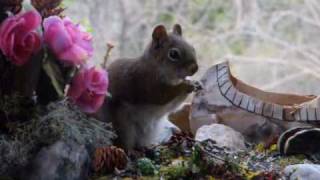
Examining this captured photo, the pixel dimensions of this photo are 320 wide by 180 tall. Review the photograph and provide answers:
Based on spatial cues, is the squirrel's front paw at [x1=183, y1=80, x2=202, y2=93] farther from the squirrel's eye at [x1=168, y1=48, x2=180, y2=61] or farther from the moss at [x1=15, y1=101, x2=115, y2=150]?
the moss at [x1=15, y1=101, x2=115, y2=150]

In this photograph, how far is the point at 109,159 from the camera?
Result: 0.93m

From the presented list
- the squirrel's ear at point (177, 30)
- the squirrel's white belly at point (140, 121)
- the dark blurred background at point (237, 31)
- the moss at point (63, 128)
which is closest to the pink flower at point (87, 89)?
the moss at point (63, 128)

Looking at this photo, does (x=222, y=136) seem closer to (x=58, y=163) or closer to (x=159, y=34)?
(x=159, y=34)

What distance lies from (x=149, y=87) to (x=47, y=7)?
0.24 metres

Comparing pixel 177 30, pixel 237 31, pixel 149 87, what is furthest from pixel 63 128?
pixel 237 31

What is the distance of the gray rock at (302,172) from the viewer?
89 centimetres

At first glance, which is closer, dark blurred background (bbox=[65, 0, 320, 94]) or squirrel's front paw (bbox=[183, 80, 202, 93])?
squirrel's front paw (bbox=[183, 80, 202, 93])

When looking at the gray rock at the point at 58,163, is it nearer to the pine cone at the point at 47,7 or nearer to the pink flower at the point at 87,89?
the pink flower at the point at 87,89

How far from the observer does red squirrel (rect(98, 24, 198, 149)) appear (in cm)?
106

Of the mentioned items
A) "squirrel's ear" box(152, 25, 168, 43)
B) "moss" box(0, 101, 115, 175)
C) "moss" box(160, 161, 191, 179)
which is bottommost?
"moss" box(160, 161, 191, 179)

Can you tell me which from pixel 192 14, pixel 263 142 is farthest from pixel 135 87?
pixel 192 14

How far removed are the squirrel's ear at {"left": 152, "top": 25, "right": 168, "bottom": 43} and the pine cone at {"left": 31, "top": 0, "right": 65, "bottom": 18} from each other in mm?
222

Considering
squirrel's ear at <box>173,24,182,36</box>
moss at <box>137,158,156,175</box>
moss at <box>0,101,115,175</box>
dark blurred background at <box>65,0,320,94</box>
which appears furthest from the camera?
dark blurred background at <box>65,0,320,94</box>

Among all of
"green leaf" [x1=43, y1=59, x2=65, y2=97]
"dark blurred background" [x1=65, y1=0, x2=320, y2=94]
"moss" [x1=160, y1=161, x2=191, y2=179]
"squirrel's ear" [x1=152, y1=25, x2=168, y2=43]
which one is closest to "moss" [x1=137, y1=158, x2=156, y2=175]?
"moss" [x1=160, y1=161, x2=191, y2=179]
